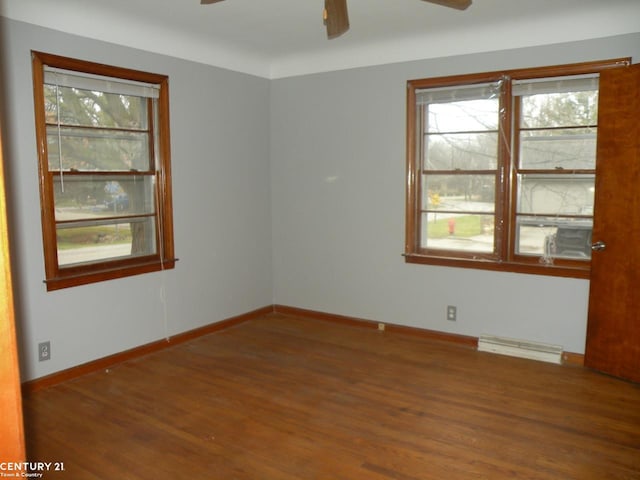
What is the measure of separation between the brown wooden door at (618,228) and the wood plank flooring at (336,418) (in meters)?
0.25

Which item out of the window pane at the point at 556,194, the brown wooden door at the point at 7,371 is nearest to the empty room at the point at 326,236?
the window pane at the point at 556,194

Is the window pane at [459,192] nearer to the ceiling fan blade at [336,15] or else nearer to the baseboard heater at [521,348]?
the baseboard heater at [521,348]

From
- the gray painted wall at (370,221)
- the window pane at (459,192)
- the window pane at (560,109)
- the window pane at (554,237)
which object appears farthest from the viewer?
the window pane at (459,192)

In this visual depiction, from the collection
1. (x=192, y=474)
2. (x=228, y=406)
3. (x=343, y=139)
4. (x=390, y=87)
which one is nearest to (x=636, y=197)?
(x=390, y=87)

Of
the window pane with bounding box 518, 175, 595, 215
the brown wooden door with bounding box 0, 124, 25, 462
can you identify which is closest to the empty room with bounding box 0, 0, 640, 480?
the window pane with bounding box 518, 175, 595, 215

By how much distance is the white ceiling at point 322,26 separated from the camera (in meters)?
3.56

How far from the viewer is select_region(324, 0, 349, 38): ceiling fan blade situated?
2.36m

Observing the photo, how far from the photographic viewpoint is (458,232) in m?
4.57

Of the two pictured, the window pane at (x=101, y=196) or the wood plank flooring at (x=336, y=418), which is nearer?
the wood plank flooring at (x=336, y=418)

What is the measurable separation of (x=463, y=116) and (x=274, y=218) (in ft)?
7.14

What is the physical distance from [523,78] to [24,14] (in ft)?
11.6

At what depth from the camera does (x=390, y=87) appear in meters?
4.64

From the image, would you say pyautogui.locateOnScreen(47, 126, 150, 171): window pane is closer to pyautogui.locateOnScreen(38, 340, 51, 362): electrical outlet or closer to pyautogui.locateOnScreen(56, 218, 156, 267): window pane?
pyautogui.locateOnScreen(56, 218, 156, 267): window pane

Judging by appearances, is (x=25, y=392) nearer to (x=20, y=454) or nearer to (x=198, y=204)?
(x=198, y=204)
